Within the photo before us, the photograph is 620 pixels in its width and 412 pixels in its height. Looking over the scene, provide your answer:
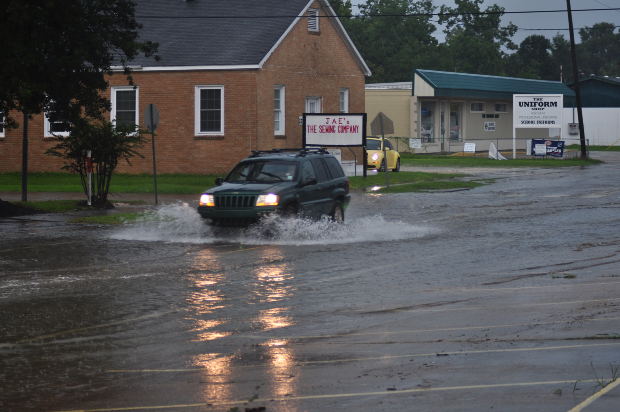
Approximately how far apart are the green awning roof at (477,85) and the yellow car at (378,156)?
68.9ft

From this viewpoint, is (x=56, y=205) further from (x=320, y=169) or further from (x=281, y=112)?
(x=281, y=112)

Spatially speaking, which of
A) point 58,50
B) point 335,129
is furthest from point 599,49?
point 58,50

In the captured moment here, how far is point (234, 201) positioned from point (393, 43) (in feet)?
294

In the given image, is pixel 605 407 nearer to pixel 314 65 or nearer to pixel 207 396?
pixel 207 396

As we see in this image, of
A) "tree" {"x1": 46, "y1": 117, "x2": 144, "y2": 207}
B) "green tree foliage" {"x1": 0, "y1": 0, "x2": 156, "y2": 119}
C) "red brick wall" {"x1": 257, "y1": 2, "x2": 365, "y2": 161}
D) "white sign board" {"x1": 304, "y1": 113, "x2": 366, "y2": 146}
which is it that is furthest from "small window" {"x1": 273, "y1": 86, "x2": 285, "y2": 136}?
"green tree foliage" {"x1": 0, "y1": 0, "x2": 156, "y2": 119}

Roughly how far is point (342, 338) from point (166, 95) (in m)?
30.3

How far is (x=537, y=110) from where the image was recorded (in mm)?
59094

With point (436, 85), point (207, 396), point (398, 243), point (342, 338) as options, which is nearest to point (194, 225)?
point (398, 243)

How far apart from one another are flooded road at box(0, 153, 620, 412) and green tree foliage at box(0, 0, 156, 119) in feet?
10.2

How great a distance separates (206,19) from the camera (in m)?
40.6

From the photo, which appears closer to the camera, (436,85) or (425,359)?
(425,359)

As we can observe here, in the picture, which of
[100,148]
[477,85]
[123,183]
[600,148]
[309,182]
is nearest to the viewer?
[309,182]

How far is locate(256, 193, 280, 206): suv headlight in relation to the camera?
19.0m

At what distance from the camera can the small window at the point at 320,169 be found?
20.8m
